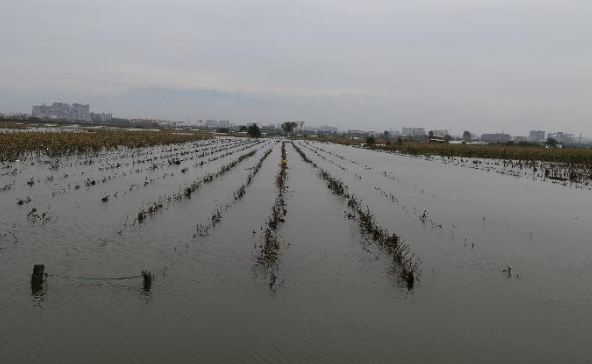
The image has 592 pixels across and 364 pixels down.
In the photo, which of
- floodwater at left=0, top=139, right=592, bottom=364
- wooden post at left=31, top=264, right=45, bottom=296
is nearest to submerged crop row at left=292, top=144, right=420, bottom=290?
floodwater at left=0, top=139, right=592, bottom=364

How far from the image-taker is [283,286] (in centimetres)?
660

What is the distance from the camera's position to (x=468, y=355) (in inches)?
192

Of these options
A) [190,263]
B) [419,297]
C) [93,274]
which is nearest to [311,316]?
[419,297]

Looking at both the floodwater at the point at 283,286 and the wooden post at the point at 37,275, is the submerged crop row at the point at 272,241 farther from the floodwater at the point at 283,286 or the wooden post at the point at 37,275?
the wooden post at the point at 37,275

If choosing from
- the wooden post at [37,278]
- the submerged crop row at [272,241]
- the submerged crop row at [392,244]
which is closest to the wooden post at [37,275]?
the wooden post at [37,278]

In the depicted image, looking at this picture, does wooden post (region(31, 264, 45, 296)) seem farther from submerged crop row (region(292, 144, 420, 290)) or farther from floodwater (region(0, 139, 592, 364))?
submerged crop row (region(292, 144, 420, 290))

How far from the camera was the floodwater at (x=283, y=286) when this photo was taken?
4.87m

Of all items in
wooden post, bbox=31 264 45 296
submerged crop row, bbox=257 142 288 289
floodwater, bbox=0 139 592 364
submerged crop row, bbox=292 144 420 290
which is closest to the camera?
floodwater, bbox=0 139 592 364

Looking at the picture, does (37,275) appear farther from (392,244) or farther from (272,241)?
(392,244)

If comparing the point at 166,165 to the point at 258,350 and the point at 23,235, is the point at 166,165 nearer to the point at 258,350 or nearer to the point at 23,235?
the point at 23,235

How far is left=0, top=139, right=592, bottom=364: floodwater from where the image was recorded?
16.0 feet

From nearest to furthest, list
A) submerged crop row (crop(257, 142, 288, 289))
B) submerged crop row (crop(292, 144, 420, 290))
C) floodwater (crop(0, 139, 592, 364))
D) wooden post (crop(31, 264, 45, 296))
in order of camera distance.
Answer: floodwater (crop(0, 139, 592, 364))
wooden post (crop(31, 264, 45, 296))
submerged crop row (crop(292, 144, 420, 290))
submerged crop row (crop(257, 142, 288, 289))

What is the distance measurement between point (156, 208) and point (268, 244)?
4.10m

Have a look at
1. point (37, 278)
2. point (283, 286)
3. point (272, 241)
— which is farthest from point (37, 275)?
point (272, 241)
